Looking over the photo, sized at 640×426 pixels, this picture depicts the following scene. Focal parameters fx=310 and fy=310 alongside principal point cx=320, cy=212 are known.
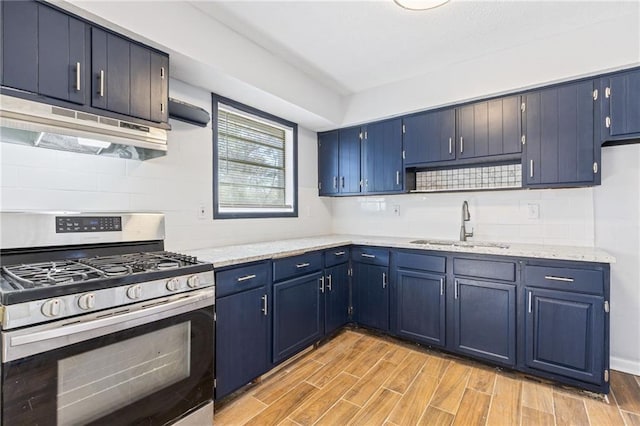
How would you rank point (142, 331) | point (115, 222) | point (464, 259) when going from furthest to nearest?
point (464, 259)
point (115, 222)
point (142, 331)

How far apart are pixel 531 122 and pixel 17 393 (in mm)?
3384

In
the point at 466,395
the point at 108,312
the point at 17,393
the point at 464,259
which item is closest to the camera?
the point at 17,393

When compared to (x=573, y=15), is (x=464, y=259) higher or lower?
lower

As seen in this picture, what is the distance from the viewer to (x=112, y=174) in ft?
6.40

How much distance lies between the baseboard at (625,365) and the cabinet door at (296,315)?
7.51ft

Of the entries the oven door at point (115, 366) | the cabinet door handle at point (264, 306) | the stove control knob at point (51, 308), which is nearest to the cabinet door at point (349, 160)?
the cabinet door handle at point (264, 306)

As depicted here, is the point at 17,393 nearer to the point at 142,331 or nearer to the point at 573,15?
the point at 142,331

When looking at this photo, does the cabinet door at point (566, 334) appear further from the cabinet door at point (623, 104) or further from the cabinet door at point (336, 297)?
the cabinet door at point (336, 297)

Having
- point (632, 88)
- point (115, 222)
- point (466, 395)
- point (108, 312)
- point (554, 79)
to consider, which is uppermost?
point (554, 79)

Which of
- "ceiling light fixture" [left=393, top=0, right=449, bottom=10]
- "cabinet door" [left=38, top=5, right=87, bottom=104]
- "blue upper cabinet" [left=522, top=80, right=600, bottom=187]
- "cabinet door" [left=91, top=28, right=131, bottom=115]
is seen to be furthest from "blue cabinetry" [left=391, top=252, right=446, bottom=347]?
"cabinet door" [left=38, top=5, right=87, bottom=104]

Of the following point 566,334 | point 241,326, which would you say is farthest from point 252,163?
point 566,334

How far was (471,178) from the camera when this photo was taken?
2.95 metres

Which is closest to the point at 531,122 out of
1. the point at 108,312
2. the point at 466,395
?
the point at 466,395

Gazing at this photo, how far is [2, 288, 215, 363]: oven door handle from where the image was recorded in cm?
112
